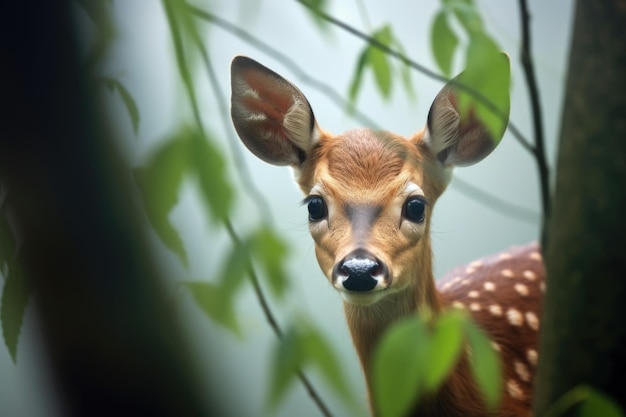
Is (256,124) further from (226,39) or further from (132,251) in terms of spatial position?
(132,251)

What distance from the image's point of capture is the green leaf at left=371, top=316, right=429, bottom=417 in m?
0.41

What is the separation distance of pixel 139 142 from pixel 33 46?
113 mm

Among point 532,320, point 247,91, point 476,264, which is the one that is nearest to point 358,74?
point 247,91

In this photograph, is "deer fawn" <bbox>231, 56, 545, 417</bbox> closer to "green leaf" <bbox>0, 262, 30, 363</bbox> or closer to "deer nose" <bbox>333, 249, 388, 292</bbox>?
"deer nose" <bbox>333, 249, 388, 292</bbox>

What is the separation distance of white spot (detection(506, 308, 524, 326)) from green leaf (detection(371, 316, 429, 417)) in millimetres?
849

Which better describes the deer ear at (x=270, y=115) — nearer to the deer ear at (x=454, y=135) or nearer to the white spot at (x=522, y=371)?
the deer ear at (x=454, y=135)

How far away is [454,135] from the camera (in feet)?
3.04

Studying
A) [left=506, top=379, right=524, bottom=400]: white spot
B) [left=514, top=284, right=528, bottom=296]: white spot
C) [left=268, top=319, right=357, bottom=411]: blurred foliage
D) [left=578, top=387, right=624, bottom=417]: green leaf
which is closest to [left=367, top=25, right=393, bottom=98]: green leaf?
[left=268, top=319, right=357, bottom=411]: blurred foliage

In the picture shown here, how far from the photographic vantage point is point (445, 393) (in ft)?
3.47

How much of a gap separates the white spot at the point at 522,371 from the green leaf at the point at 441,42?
0.69 meters

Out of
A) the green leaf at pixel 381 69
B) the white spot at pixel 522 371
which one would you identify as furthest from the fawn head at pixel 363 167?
the white spot at pixel 522 371

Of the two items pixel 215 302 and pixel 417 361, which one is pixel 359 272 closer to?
pixel 215 302

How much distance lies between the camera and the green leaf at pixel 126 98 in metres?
0.64

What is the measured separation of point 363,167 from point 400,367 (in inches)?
22.2
